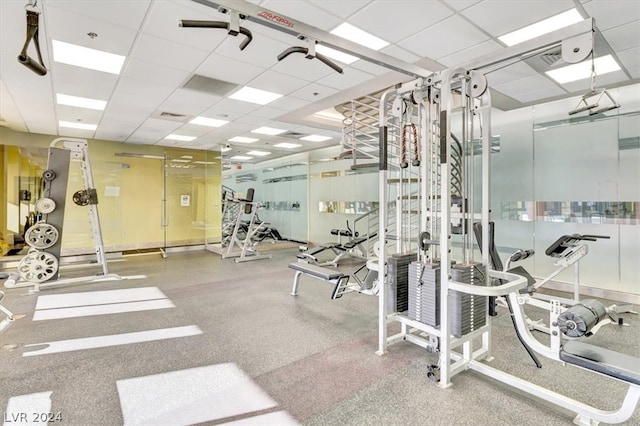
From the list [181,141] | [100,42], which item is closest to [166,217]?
[181,141]

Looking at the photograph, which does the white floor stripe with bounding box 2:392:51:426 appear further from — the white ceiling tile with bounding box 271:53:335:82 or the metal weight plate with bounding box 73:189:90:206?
the metal weight plate with bounding box 73:189:90:206

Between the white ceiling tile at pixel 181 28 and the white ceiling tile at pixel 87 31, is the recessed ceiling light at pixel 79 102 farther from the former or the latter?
the white ceiling tile at pixel 181 28

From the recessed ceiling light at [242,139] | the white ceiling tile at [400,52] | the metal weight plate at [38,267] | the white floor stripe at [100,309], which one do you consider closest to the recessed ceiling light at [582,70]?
the white ceiling tile at [400,52]

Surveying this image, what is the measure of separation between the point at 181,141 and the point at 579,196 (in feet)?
27.1

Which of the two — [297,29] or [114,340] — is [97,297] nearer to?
[114,340]

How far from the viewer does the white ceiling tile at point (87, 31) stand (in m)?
2.79

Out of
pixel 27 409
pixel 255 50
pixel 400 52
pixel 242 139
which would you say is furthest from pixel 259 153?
pixel 27 409

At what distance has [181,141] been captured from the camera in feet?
26.9

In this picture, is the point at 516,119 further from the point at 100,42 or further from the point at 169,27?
the point at 100,42

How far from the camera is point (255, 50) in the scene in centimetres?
343

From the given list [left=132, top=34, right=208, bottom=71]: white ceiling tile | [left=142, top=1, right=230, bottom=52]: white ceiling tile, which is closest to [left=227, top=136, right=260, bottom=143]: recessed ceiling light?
[left=132, top=34, right=208, bottom=71]: white ceiling tile

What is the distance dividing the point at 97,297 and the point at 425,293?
445 cm

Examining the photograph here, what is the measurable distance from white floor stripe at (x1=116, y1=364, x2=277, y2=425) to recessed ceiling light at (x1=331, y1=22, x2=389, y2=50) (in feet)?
10.1

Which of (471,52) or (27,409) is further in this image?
(471,52)
